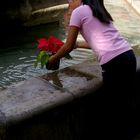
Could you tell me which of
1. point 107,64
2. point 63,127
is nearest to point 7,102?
point 63,127

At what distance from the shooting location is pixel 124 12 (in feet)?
42.8

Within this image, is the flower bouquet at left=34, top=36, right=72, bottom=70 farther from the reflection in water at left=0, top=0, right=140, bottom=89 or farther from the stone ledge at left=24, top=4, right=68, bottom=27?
the stone ledge at left=24, top=4, right=68, bottom=27

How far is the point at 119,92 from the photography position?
3.37 m

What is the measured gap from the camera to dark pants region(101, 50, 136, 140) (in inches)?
128

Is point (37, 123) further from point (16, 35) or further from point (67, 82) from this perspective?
point (16, 35)

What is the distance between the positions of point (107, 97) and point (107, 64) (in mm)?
375

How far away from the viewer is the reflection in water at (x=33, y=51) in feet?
22.1

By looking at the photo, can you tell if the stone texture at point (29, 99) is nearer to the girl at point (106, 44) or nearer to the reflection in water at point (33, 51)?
the girl at point (106, 44)

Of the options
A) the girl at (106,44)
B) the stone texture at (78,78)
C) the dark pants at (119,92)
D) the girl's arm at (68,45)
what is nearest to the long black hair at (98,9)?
the girl at (106,44)

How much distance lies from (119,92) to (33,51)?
5.27 metres

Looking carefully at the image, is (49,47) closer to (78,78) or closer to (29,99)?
(78,78)

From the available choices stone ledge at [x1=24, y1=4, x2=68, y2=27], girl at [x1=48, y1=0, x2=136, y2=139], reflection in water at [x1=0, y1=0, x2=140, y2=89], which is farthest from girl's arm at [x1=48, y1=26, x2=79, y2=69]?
stone ledge at [x1=24, y1=4, x2=68, y2=27]

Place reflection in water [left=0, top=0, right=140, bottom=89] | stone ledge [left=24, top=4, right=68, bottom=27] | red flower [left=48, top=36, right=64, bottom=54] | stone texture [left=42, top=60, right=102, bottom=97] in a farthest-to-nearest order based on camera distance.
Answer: stone ledge [left=24, top=4, right=68, bottom=27] → reflection in water [left=0, top=0, right=140, bottom=89] → red flower [left=48, top=36, right=64, bottom=54] → stone texture [left=42, top=60, right=102, bottom=97]

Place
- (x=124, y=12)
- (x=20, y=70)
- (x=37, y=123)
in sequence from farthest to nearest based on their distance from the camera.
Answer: (x=124, y=12) < (x=20, y=70) < (x=37, y=123)
